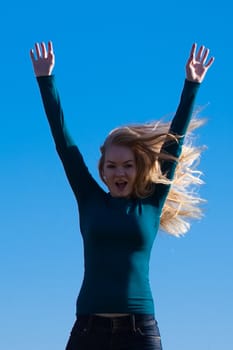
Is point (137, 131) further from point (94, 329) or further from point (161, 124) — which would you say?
point (94, 329)

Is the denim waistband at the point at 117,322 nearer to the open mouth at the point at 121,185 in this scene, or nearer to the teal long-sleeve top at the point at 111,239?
the teal long-sleeve top at the point at 111,239

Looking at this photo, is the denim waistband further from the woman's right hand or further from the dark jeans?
the woman's right hand

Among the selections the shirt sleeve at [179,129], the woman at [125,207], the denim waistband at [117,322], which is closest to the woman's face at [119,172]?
the woman at [125,207]

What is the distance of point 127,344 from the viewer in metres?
7.23

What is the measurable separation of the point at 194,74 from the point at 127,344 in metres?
2.78

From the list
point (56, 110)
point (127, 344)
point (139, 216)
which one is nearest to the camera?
point (127, 344)

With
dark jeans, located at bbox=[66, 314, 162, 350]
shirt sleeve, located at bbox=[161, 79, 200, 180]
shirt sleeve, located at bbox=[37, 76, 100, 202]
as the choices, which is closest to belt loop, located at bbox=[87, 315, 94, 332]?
dark jeans, located at bbox=[66, 314, 162, 350]

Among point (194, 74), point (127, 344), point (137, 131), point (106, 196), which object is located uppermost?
point (194, 74)

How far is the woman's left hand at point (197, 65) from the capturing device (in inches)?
332

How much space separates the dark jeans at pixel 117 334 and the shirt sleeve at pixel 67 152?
Answer: 1.28m

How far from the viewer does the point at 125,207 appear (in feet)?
25.5

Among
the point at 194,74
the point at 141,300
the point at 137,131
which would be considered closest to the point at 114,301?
the point at 141,300

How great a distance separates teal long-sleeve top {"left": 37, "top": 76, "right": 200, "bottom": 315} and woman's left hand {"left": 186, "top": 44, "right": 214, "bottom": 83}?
1141mm

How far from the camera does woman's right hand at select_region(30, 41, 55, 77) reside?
840 centimetres
